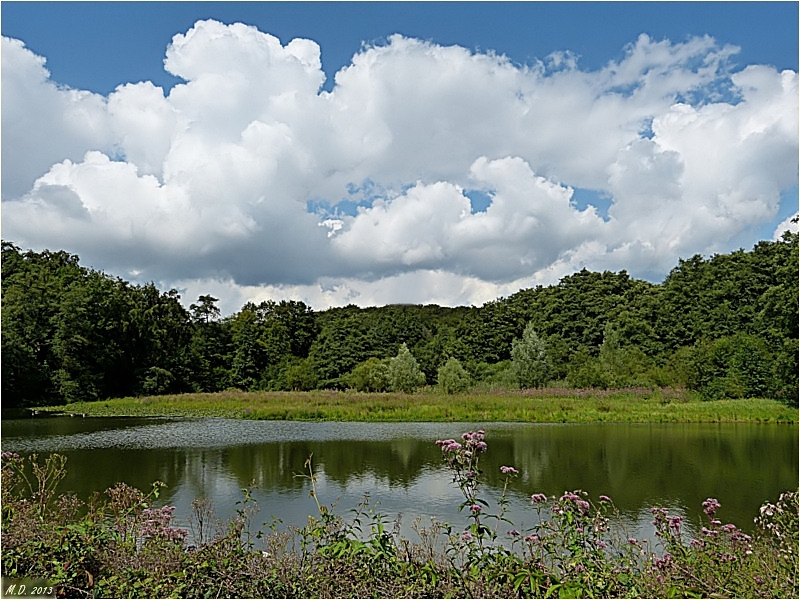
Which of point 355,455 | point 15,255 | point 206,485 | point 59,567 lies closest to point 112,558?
point 59,567

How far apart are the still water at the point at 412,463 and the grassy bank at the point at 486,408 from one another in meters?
1.52

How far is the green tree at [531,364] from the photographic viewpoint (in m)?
29.5

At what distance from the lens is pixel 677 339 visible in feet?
122

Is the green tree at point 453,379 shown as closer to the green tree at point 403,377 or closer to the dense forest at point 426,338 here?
the dense forest at point 426,338

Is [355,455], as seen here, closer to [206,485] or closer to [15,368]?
[206,485]

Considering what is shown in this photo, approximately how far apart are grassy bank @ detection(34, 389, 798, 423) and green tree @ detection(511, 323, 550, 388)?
9.90ft

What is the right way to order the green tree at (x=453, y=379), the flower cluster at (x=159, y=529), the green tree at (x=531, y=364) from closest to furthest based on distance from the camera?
the flower cluster at (x=159, y=529), the green tree at (x=453, y=379), the green tree at (x=531, y=364)

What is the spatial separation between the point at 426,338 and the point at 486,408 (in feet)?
80.1

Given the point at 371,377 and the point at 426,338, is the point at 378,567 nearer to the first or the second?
the point at 371,377

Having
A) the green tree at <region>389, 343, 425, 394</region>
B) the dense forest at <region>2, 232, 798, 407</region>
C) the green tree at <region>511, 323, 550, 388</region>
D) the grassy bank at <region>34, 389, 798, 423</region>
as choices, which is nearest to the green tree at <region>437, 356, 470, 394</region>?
the dense forest at <region>2, 232, 798, 407</region>

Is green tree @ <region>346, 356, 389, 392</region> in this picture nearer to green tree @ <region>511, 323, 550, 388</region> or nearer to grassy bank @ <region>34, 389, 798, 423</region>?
grassy bank @ <region>34, 389, 798, 423</region>

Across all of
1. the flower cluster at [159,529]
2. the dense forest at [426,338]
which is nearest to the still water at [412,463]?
the flower cluster at [159,529]

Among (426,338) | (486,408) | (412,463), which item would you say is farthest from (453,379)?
(426,338)

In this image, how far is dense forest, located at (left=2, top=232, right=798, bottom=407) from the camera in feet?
80.5
